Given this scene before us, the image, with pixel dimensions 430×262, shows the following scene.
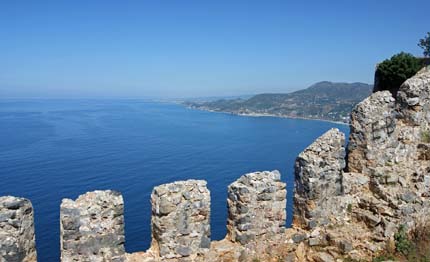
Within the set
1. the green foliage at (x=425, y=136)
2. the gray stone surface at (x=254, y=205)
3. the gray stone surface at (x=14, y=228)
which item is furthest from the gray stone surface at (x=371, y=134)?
the gray stone surface at (x=14, y=228)

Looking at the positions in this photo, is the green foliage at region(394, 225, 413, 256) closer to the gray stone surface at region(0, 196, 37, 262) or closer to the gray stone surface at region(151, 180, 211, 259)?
the gray stone surface at region(151, 180, 211, 259)

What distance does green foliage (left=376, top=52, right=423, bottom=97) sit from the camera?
17359mm

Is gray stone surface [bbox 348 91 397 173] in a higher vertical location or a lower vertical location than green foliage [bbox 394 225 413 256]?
higher

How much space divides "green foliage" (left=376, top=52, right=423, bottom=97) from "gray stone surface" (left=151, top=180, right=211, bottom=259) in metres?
13.5

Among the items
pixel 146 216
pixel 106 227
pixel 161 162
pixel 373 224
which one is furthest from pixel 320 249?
pixel 161 162

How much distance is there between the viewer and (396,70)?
17469 millimetres

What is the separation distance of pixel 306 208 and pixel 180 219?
11.7ft

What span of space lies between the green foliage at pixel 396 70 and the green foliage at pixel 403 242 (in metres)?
9.94

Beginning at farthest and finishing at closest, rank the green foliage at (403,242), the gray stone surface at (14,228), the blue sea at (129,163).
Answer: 1. the blue sea at (129,163)
2. the green foliage at (403,242)
3. the gray stone surface at (14,228)

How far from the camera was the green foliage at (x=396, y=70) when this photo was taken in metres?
17.4

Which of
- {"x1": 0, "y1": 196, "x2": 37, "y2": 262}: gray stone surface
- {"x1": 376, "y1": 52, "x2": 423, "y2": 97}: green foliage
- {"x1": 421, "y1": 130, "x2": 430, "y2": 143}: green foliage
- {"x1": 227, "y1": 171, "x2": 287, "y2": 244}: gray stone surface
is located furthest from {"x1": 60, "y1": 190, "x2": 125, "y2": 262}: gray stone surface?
{"x1": 376, "y1": 52, "x2": 423, "y2": 97}: green foliage

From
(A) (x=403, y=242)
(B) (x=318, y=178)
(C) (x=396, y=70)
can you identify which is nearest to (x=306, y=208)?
(B) (x=318, y=178)

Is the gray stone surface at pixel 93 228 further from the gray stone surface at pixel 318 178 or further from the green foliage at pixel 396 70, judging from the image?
the green foliage at pixel 396 70

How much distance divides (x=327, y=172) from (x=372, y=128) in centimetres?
248
